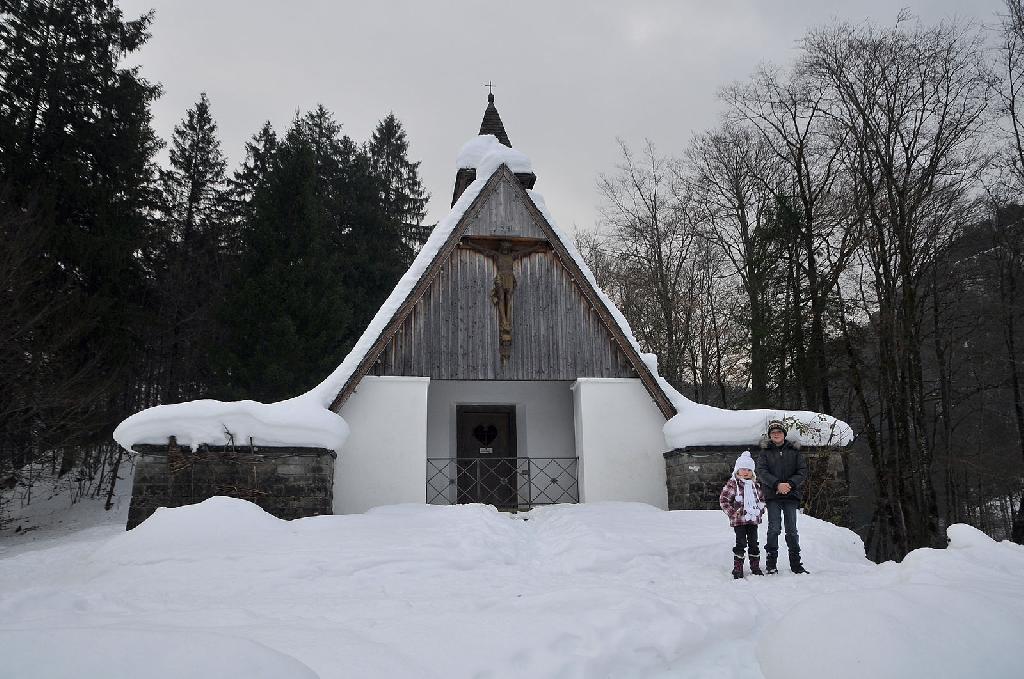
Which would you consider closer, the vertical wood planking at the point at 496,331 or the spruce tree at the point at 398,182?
the vertical wood planking at the point at 496,331

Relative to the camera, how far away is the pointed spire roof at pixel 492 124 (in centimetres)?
1488

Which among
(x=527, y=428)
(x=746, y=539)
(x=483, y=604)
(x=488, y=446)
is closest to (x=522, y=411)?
(x=527, y=428)

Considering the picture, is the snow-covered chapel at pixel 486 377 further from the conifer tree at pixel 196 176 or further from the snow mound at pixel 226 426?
the conifer tree at pixel 196 176

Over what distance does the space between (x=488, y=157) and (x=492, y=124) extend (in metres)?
3.09

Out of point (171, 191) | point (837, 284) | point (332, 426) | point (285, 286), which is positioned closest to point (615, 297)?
point (837, 284)

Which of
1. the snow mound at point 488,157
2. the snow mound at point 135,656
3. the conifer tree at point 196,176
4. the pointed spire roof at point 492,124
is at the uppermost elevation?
the conifer tree at point 196,176

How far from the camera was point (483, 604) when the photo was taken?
497 centimetres

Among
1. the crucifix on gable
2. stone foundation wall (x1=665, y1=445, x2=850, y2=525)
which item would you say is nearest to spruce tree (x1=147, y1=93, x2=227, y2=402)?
the crucifix on gable

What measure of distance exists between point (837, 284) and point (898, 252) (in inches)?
66.3

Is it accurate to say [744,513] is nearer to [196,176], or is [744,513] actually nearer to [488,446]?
[488,446]

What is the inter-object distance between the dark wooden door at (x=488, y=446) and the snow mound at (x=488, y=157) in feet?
16.4

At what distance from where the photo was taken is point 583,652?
12.9 ft

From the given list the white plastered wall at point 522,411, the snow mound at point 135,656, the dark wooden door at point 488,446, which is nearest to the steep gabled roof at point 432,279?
the white plastered wall at point 522,411

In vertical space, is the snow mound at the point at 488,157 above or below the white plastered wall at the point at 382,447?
above
